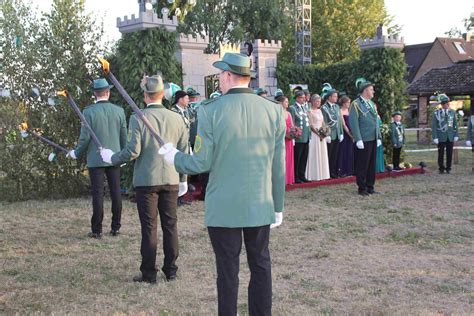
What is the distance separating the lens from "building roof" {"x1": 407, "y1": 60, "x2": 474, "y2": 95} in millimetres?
27938

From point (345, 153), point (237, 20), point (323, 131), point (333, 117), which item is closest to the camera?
point (323, 131)

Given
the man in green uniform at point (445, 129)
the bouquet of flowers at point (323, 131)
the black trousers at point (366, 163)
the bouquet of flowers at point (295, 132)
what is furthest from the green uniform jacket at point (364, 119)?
the man in green uniform at point (445, 129)

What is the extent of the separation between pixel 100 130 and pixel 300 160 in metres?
5.77

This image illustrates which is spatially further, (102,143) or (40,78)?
(40,78)

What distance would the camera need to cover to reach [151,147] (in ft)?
18.1

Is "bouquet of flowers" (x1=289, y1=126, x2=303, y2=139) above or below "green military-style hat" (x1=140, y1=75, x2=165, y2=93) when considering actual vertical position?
below

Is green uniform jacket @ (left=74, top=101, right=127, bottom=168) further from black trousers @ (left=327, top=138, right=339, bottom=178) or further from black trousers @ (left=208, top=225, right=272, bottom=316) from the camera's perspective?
black trousers @ (left=327, top=138, right=339, bottom=178)

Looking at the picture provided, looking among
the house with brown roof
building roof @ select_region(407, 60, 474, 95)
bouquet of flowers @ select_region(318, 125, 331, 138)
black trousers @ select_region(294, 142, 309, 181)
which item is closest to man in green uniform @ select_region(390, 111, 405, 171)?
bouquet of flowers @ select_region(318, 125, 331, 138)

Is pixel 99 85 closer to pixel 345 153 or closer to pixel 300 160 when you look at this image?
pixel 300 160

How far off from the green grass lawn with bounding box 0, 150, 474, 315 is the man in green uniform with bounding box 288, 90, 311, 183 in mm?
2395

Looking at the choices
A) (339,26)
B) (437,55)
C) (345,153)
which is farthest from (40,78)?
(437,55)

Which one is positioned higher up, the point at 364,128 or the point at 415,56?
the point at 415,56

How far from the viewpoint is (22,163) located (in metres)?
10.9

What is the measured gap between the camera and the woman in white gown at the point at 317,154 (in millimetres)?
12312
